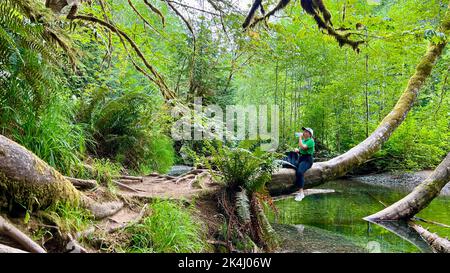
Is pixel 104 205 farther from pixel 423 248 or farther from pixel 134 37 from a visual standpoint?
pixel 423 248

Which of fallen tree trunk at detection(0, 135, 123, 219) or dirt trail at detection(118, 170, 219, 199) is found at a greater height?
fallen tree trunk at detection(0, 135, 123, 219)

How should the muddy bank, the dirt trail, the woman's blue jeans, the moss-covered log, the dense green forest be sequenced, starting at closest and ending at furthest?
the moss-covered log < the dense green forest < the dirt trail < the woman's blue jeans < the muddy bank

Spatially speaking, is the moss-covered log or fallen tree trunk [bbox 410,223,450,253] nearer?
the moss-covered log

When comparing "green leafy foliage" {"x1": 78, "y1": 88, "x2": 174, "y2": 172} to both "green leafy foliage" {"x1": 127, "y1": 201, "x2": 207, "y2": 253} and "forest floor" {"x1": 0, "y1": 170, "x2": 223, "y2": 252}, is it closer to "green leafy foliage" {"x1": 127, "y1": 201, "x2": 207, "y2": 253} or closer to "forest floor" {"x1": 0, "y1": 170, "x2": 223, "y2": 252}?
"forest floor" {"x1": 0, "y1": 170, "x2": 223, "y2": 252}

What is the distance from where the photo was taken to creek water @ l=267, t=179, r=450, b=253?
15.7ft

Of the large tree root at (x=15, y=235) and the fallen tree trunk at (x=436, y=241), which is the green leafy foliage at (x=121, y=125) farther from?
the fallen tree trunk at (x=436, y=241)

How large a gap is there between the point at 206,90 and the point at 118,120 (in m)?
10.8

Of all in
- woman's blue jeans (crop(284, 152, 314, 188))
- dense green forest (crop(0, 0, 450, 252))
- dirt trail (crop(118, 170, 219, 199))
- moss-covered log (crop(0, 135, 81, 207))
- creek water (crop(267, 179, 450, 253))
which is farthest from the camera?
woman's blue jeans (crop(284, 152, 314, 188))

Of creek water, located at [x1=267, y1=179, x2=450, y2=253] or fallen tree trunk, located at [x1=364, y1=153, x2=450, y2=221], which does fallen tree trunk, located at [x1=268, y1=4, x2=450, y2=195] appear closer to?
creek water, located at [x1=267, y1=179, x2=450, y2=253]

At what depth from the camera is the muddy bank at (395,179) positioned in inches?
458

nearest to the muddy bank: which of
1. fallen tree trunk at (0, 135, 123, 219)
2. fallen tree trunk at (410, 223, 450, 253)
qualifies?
fallen tree trunk at (410, 223, 450, 253)

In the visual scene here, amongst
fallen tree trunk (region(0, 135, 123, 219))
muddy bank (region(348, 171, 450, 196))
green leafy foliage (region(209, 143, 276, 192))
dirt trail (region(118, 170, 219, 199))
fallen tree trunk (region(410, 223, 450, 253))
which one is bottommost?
muddy bank (region(348, 171, 450, 196))

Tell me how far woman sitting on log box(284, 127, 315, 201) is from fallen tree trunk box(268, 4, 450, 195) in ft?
0.38

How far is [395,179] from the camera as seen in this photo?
1269 cm
